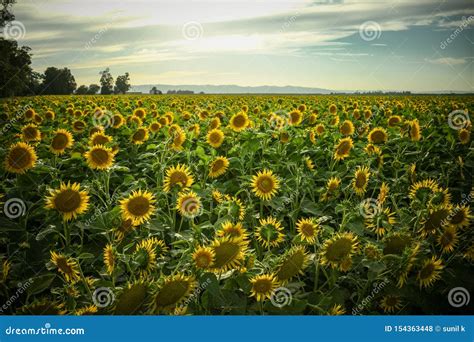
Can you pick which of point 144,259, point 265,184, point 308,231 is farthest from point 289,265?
point 265,184

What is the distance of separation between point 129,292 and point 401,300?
Answer: 170 centimetres

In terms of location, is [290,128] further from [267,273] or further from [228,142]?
[267,273]

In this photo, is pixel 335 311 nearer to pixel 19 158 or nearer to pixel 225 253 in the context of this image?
pixel 225 253

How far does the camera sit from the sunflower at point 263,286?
2064mm

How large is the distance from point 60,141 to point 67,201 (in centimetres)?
154

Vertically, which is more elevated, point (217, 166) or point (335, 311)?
point (217, 166)

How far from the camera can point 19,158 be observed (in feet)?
10.7

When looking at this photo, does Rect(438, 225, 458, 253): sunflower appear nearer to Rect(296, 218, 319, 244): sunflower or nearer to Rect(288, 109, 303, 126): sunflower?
Rect(296, 218, 319, 244): sunflower

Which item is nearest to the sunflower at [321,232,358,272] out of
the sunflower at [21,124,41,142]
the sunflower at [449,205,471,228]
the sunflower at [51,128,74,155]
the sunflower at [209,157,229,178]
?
the sunflower at [449,205,471,228]

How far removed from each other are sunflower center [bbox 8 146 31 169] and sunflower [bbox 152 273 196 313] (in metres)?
2.08

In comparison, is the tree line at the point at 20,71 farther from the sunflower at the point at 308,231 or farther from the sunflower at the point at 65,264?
the sunflower at the point at 308,231

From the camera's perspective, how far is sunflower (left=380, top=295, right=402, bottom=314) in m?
2.45

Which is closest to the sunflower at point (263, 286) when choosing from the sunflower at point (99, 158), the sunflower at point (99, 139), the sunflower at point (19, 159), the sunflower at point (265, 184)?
the sunflower at point (265, 184)
